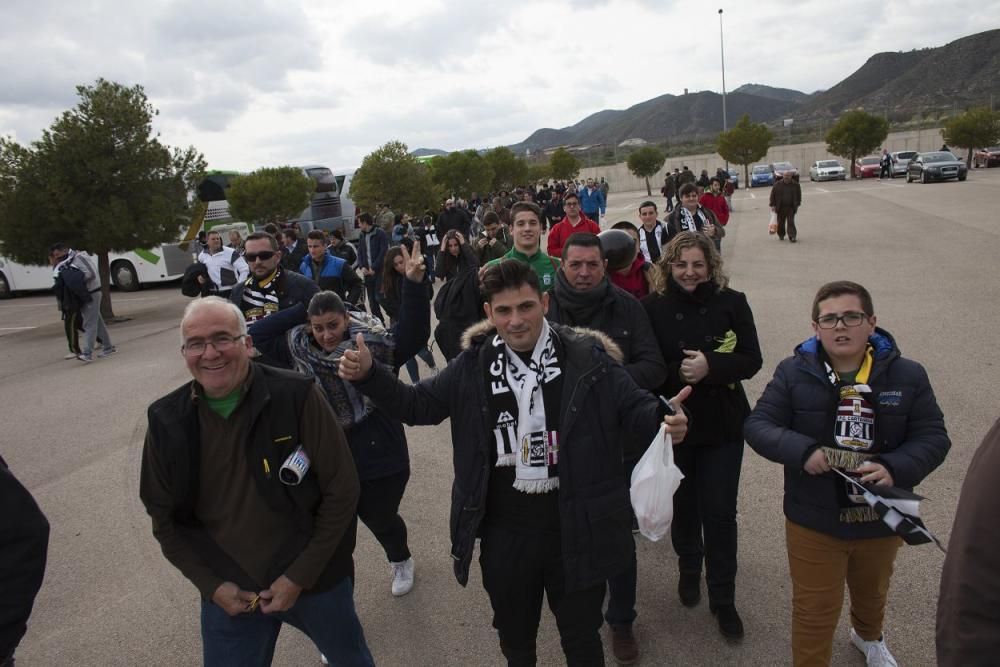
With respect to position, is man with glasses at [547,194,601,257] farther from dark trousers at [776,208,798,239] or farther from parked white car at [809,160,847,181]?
parked white car at [809,160,847,181]

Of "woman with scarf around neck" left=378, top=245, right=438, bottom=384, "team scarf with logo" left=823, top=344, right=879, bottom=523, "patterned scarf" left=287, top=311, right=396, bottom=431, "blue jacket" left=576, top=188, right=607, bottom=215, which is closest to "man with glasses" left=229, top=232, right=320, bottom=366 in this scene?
"patterned scarf" left=287, top=311, right=396, bottom=431

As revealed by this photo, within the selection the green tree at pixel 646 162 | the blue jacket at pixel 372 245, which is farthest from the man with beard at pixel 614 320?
the green tree at pixel 646 162

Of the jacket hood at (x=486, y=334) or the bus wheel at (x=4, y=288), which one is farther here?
the bus wheel at (x=4, y=288)

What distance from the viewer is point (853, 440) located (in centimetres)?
257

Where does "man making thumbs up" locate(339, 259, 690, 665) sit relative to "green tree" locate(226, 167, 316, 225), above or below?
below

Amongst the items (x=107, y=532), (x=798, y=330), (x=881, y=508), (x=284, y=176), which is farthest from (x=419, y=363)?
(x=284, y=176)

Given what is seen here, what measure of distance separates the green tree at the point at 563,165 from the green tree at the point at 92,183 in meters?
40.3

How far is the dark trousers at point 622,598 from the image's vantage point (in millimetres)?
3021

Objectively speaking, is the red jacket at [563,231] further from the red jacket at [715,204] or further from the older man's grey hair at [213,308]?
the older man's grey hair at [213,308]

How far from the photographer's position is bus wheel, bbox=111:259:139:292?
66.4 ft

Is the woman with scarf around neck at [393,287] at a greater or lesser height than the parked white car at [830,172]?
greater

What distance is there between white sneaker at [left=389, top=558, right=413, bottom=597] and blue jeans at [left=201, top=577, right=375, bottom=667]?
116cm

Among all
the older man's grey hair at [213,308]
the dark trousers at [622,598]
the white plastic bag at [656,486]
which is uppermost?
the older man's grey hair at [213,308]

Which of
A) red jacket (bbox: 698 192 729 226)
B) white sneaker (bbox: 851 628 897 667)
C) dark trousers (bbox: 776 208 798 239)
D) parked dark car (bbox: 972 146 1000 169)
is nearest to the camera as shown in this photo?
white sneaker (bbox: 851 628 897 667)
